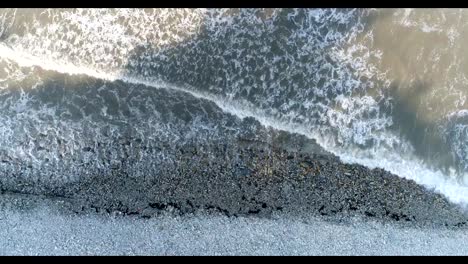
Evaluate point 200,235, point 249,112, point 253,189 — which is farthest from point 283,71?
point 200,235

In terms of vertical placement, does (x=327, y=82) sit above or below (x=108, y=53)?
above

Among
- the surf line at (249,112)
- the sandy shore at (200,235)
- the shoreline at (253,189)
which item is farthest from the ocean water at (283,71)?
the sandy shore at (200,235)

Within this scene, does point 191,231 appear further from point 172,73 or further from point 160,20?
point 160,20

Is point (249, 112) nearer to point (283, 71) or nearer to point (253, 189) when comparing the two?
point (283, 71)

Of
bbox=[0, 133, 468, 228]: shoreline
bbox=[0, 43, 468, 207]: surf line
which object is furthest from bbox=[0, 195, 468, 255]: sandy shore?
bbox=[0, 43, 468, 207]: surf line
